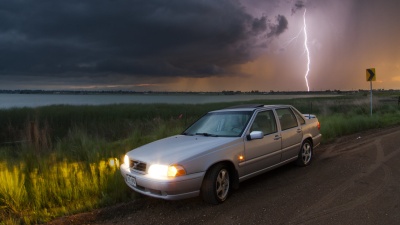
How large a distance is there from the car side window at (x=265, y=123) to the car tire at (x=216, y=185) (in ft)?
3.64

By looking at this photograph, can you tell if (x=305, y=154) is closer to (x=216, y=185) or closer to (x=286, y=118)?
(x=286, y=118)

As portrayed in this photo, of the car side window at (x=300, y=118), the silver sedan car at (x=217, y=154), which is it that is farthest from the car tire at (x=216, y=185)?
the car side window at (x=300, y=118)

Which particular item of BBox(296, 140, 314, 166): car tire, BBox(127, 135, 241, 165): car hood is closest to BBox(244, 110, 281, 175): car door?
BBox(127, 135, 241, 165): car hood

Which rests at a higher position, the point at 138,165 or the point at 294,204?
the point at 138,165

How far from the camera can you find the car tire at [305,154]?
707 cm

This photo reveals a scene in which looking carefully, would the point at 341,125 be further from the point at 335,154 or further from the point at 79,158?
the point at 79,158

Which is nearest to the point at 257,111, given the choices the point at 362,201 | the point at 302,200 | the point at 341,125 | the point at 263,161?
the point at 263,161

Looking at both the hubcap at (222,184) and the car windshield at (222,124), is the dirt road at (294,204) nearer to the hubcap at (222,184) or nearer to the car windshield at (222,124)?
the hubcap at (222,184)

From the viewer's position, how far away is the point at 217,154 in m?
4.90

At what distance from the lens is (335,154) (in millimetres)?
8508

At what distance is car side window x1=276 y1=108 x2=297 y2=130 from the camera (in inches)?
261

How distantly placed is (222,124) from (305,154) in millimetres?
2388

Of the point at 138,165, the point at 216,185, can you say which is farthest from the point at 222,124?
the point at 138,165

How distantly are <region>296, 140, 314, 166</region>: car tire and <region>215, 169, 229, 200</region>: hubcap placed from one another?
2.63m
